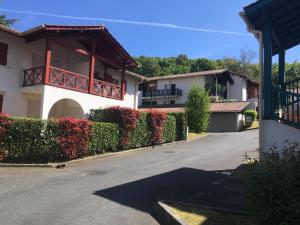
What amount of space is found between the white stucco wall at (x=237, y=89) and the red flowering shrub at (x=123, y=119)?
3993cm

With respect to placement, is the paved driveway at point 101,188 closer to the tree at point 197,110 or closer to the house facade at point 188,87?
the tree at point 197,110

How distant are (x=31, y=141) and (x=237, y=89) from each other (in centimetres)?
4712

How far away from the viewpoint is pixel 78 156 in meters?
16.7

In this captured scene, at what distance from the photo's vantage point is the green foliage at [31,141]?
49.6ft

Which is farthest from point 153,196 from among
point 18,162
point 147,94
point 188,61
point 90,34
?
point 188,61

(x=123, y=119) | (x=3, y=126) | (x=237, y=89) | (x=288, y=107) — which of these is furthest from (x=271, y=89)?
(x=237, y=89)

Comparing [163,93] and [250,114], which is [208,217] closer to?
[250,114]

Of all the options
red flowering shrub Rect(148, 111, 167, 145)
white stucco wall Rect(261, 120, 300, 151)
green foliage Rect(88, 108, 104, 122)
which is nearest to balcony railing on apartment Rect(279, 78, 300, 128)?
white stucco wall Rect(261, 120, 300, 151)

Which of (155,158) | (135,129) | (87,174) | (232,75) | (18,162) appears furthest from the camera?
(232,75)

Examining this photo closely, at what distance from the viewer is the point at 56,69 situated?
2078 centimetres

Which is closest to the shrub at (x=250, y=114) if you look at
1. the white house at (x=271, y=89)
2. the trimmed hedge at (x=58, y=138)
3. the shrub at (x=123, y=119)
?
the shrub at (x=123, y=119)

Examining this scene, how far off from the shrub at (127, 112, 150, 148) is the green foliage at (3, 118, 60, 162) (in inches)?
231

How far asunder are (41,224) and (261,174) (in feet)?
14.1

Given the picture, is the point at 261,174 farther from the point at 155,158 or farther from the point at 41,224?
the point at 155,158
